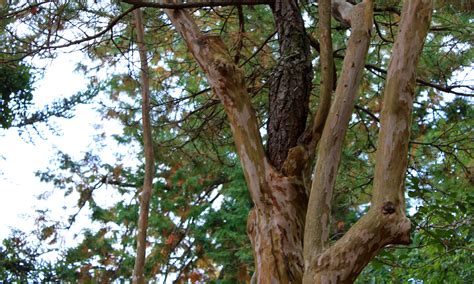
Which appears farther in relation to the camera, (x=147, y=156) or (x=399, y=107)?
(x=147, y=156)

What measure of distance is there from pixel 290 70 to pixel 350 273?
1372mm

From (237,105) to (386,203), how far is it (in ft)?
→ 3.58

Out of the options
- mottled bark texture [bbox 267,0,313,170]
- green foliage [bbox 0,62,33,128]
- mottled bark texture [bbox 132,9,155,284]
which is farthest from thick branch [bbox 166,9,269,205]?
green foliage [bbox 0,62,33,128]

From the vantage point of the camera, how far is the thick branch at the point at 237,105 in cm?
334

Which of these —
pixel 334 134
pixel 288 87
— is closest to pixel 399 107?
pixel 334 134

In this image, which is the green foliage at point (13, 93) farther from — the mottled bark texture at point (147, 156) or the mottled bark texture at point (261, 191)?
the mottled bark texture at point (261, 191)

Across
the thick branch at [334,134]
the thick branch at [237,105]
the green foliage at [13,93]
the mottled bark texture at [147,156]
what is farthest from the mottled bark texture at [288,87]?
the green foliage at [13,93]

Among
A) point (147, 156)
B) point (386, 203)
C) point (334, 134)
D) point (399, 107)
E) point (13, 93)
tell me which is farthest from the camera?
point (13, 93)

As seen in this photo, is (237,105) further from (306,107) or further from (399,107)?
(399,107)

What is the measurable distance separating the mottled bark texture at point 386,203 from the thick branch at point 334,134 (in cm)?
10

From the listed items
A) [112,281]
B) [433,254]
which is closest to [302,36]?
[433,254]

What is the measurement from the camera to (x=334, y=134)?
9.61 feet

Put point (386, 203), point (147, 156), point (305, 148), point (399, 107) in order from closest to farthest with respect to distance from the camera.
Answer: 1. point (386, 203)
2. point (399, 107)
3. point (305, 148)
4. point (147, 156)

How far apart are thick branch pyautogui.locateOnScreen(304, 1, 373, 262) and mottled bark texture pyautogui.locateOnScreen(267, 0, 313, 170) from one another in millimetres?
513
